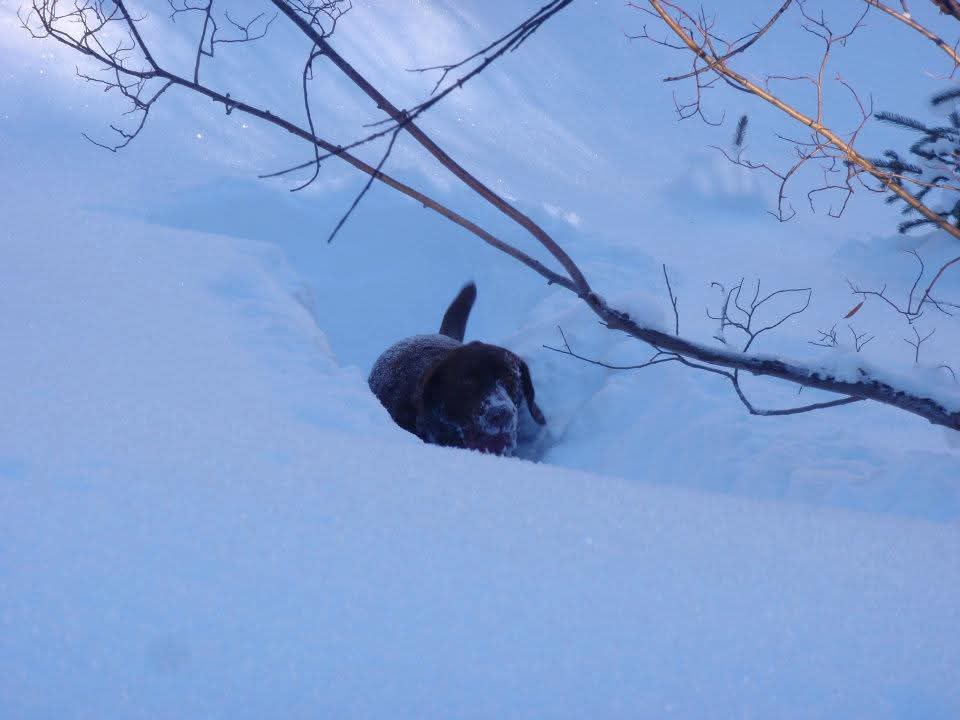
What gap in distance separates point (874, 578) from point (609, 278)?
5.75 metres

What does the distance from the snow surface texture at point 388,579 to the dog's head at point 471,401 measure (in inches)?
68.5

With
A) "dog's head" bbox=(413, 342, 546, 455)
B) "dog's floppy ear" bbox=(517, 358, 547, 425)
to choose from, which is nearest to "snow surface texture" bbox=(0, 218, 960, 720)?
"dog's head" bbox=(413, 342, 546, 455)

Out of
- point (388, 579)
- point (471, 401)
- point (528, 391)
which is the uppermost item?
point (528, 391)

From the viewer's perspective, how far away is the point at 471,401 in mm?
3635

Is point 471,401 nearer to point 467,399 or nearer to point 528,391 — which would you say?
point 467,399

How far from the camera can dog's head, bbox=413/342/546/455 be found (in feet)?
11.8

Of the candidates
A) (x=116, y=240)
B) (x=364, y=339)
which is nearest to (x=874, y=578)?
(x=116, y=240)

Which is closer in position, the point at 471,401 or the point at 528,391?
the point at 471,401

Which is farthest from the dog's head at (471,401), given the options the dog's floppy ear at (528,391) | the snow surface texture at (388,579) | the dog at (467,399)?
the snow surface texture at (388,579)

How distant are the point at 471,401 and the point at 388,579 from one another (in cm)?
269

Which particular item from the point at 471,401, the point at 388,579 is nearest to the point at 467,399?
the point at 471,401

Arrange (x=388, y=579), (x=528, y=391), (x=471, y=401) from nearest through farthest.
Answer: (x=388, y=579) < (x=471, y=401) < (x=528, y=391)

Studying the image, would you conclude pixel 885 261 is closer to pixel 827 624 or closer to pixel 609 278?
pixel 609 278

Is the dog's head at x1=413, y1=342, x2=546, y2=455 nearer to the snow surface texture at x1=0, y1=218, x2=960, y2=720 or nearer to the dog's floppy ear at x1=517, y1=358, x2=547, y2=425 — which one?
the dog's floppy ear at x1=517, y1=358, x2=547, y2=425
